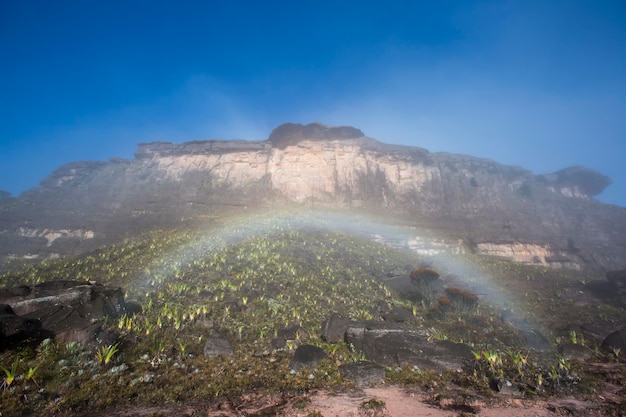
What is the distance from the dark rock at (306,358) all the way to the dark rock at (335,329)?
1811 mm

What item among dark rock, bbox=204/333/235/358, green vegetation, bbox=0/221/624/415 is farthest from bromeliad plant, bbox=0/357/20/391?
dark rock, bbox=204/333/235/358

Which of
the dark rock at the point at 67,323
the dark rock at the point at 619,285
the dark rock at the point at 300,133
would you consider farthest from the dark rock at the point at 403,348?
the dark rock at the point at 300,133

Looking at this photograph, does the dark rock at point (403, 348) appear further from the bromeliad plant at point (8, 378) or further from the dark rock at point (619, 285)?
the dark rock at point (619, 285)

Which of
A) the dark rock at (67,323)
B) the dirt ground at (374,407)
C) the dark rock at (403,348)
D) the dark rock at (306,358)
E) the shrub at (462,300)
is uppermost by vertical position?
the dark rock at (67,323)

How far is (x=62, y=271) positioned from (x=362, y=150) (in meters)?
59.0

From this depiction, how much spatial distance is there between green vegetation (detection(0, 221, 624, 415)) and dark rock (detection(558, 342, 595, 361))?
1.83 m

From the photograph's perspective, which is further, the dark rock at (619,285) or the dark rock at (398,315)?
the dark rock at (619,285)

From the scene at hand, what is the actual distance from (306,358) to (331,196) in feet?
163

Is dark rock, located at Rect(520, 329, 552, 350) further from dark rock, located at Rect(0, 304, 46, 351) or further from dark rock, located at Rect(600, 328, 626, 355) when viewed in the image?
dark rock, located at Rect(0, 304, 46, 351)

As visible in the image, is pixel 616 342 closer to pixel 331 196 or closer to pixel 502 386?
pixel 502 386

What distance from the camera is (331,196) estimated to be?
58.6 m

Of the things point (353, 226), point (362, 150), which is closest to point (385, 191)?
point (362, 150)

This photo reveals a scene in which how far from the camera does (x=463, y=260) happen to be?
39344mm

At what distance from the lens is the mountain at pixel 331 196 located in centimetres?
4469
